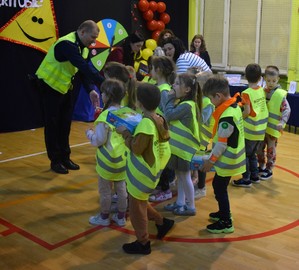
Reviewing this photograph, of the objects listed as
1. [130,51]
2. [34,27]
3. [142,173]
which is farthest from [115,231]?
[34,27]

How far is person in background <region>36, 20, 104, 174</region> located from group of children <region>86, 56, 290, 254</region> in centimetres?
82

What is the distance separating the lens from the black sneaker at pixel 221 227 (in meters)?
3.36

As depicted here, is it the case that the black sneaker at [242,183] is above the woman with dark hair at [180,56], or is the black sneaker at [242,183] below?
below

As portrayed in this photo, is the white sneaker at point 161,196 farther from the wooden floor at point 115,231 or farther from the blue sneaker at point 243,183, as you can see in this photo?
the blue sneaker at point 243,183

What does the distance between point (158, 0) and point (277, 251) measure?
21.9 ft

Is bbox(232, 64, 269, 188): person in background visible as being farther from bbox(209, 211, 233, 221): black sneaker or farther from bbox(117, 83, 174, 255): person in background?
bbox(117, 83, 174, 255): person in background

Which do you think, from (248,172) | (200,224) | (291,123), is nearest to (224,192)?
(200,224)

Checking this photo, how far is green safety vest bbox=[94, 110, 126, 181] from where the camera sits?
10.6ft

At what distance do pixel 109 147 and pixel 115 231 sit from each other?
0.65 m

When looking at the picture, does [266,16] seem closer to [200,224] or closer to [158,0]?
[158,0]

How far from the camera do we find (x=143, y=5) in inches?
322

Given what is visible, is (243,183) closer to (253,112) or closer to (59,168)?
(253,112)

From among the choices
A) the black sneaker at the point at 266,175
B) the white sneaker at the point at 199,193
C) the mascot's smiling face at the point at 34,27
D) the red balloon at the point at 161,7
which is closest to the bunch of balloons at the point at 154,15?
the red balloon at the point at 161,7

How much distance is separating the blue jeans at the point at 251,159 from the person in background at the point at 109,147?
151cm
